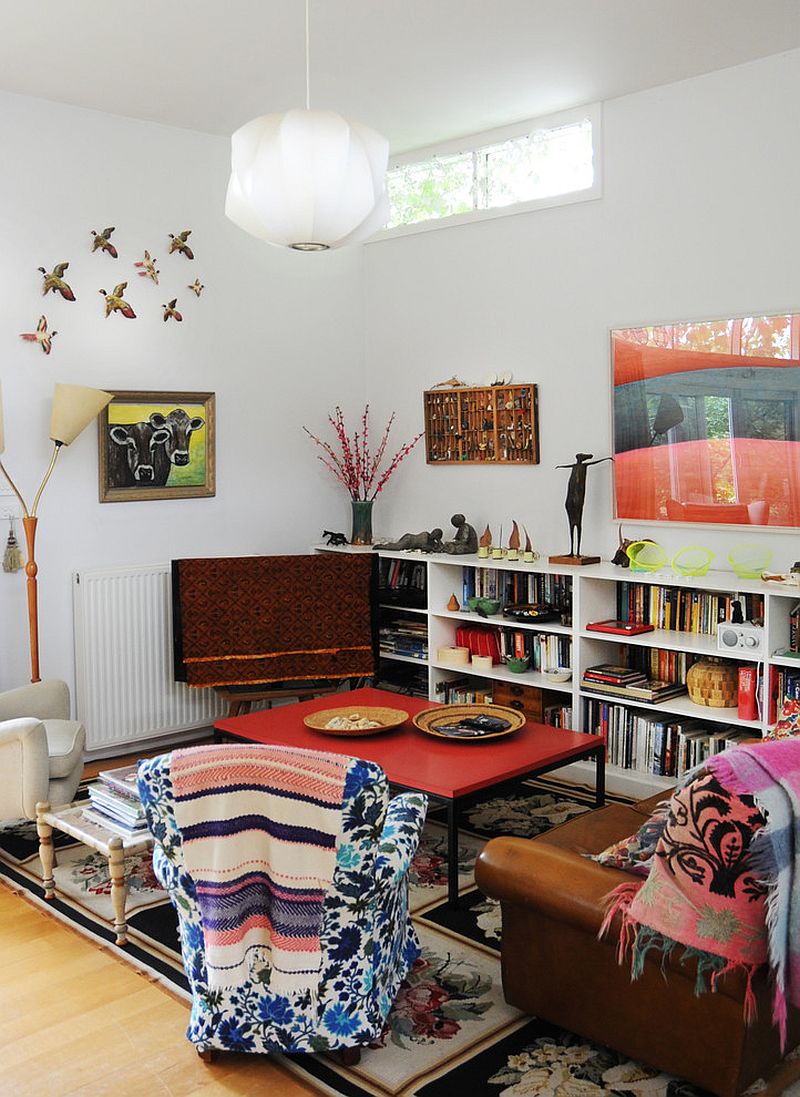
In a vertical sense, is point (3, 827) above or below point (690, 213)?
below

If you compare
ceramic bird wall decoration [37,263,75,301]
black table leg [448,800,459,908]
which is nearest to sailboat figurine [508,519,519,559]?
black table leg [448,800,459,908]

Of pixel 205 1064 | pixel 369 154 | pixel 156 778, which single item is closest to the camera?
pixel 156 778

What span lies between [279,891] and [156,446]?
319 cm

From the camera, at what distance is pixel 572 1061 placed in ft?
8.80

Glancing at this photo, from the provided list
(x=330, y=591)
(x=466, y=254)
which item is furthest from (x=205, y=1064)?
(x=466, y=254)

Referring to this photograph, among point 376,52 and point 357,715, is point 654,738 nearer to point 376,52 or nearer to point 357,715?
point 357,715

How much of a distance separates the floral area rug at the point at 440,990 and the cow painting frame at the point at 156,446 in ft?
5.66

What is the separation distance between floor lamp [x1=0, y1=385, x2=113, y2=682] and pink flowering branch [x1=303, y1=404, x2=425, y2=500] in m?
1.50

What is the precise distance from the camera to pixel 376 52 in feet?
14.0

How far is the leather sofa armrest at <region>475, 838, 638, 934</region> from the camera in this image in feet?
8.23

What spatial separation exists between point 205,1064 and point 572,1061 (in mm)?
922

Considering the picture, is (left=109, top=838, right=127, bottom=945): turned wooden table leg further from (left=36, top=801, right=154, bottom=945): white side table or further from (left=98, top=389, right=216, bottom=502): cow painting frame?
(left=98, top=389, right=216, bottom=502): cow painting frame

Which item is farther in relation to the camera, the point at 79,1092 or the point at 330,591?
the point at 330,591

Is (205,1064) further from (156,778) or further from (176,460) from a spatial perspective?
(176,460)
